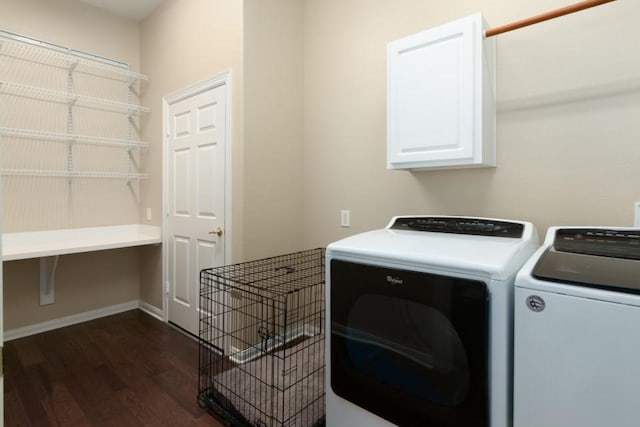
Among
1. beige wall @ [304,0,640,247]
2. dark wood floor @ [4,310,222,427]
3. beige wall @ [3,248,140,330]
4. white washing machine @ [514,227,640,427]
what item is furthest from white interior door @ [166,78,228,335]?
white washing machine @ [514,227,640,427]

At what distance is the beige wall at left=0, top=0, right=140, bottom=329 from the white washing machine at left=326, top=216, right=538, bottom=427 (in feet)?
9.10

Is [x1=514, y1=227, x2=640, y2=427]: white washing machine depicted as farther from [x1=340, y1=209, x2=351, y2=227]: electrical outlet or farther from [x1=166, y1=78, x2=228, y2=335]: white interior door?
[x1=166, y1=78, x2=228, y2=335]: white interior door

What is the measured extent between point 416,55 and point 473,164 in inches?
25.3

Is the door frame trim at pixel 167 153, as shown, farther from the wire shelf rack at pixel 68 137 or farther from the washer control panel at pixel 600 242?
the washer control panel at pixel 600 242

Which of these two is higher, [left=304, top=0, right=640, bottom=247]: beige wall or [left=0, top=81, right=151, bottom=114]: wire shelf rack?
[left=0, top=81, right=151, bottom=114]: wire shelf rack

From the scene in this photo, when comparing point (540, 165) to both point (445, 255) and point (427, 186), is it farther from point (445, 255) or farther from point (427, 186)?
point (445, 255)

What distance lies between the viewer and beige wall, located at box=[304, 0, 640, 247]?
1.52m

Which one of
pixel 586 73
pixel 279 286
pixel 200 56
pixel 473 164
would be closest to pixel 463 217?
pixel 473 164

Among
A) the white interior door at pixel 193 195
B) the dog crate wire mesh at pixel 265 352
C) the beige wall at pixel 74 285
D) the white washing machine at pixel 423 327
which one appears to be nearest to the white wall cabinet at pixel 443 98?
the white washing machine at pixel 423 327

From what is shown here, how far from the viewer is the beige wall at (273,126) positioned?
245 cm

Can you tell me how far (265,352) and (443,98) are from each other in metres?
1.59

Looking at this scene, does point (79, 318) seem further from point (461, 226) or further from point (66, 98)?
point (461, 226)

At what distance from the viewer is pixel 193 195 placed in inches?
113

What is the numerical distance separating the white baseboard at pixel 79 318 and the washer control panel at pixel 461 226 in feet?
8.44
